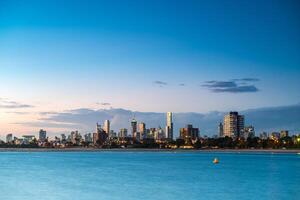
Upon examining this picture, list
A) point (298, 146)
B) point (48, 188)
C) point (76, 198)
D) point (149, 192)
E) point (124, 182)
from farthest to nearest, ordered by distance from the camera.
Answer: point (298, 146) < point (124, 182) < point (48, 188) < point (149, 192) < point (76, 198)

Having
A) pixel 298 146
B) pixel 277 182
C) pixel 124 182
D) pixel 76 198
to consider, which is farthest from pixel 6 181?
pixel 298 146

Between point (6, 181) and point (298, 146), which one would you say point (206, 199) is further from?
point (298, 146)

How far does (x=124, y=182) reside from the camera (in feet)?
156

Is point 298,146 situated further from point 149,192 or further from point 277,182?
point 149,192

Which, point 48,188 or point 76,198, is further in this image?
point 48,188

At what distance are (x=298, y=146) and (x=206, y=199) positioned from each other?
166m

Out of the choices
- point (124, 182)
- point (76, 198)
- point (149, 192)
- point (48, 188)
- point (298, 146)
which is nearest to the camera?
point (76, 198)

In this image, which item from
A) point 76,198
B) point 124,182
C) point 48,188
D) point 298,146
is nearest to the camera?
point 76,198

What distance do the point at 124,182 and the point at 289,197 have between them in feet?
59.2

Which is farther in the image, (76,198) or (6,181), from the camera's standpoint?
(6,181)

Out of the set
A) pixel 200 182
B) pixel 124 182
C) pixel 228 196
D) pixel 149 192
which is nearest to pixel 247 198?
pixel 228 196

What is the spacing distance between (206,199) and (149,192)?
5582 mm

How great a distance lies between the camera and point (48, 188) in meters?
41.8

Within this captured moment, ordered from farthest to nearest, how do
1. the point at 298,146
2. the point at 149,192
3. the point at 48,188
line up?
the point at 298,146, the point at 48,188, the point at 149,192
